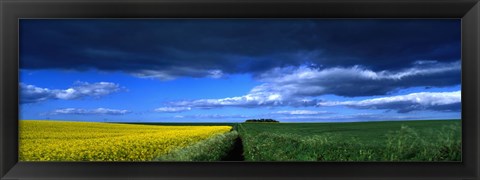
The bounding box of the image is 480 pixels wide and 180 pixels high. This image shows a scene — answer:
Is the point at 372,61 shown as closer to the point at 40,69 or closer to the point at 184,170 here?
the point at 184,170

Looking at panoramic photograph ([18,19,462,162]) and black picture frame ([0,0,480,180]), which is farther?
panoramic photograph ([18,19,462,162])

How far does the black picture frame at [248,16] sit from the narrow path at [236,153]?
0.48ft

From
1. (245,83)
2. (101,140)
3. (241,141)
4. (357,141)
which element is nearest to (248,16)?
(245,83)

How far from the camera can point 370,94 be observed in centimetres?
334

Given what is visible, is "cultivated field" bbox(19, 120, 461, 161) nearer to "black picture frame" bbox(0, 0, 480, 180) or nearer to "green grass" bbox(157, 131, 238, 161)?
"green grass" bbox(157, 131, 238, 161)

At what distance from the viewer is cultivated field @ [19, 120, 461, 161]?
3238 millimetres

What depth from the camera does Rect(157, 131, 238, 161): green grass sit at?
3.30 m

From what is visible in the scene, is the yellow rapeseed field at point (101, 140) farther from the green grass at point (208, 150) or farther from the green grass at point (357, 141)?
the green grass at point (357, 141)

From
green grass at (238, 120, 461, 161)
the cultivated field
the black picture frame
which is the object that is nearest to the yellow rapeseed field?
the cultivated field

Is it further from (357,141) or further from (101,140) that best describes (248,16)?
(101,140)

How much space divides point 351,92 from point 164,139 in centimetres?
126

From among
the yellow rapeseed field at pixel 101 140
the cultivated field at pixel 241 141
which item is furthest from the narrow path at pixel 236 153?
the yellow rapeseed field at pixel 101 140

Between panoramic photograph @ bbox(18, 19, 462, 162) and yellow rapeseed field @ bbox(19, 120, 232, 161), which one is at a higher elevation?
panoramic photograph @ bbox(18, 19, 462, 162)

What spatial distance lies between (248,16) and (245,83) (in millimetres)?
463
